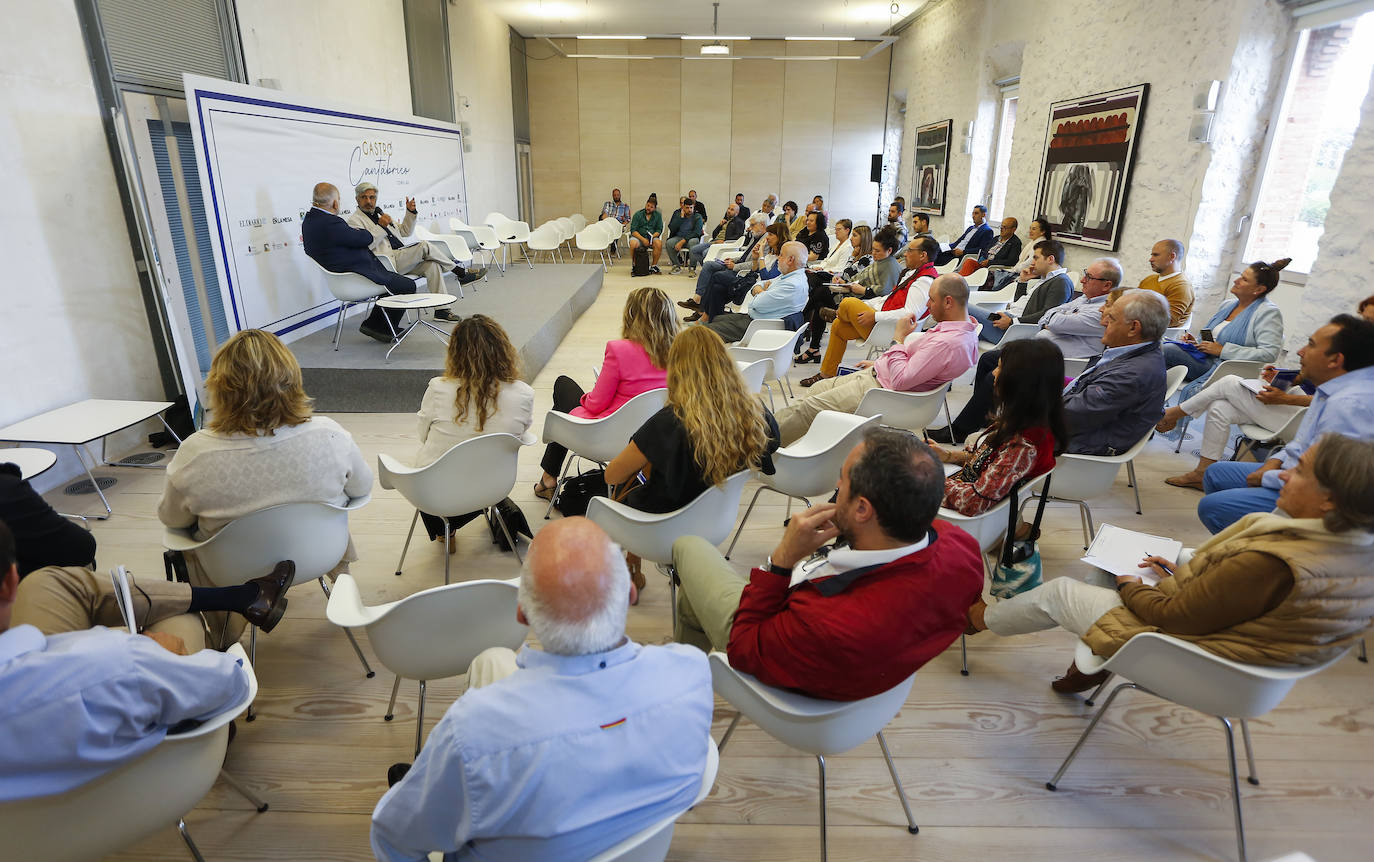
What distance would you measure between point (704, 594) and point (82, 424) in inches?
138

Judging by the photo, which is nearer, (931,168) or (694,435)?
(694,435)

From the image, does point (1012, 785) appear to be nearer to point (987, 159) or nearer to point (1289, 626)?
point (1289, 626)

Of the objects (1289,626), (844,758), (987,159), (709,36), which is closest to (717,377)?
(844,758)

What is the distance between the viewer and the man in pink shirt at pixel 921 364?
3623 mm

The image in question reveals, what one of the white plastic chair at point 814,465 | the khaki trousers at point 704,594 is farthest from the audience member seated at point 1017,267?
the khaki trousers at point 704,594

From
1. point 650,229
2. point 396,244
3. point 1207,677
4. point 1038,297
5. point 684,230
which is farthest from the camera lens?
point 650,229

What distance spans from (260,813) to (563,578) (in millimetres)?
1502

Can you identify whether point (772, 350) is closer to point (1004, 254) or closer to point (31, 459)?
point (31, 459)

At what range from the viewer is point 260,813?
1.93m

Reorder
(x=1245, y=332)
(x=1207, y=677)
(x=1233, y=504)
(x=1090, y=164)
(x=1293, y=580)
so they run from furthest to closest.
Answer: (x=1090, y=164), (x=1245, y=332), (x=1233, y=504), (x=1207, y=677), (x=1293, y=580)

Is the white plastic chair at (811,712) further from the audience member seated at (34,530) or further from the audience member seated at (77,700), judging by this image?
the audience member seated at (34,530)

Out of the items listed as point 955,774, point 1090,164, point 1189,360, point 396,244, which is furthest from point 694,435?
point 1090,164

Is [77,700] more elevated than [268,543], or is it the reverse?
[77,700]

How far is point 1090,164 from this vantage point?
693cm
